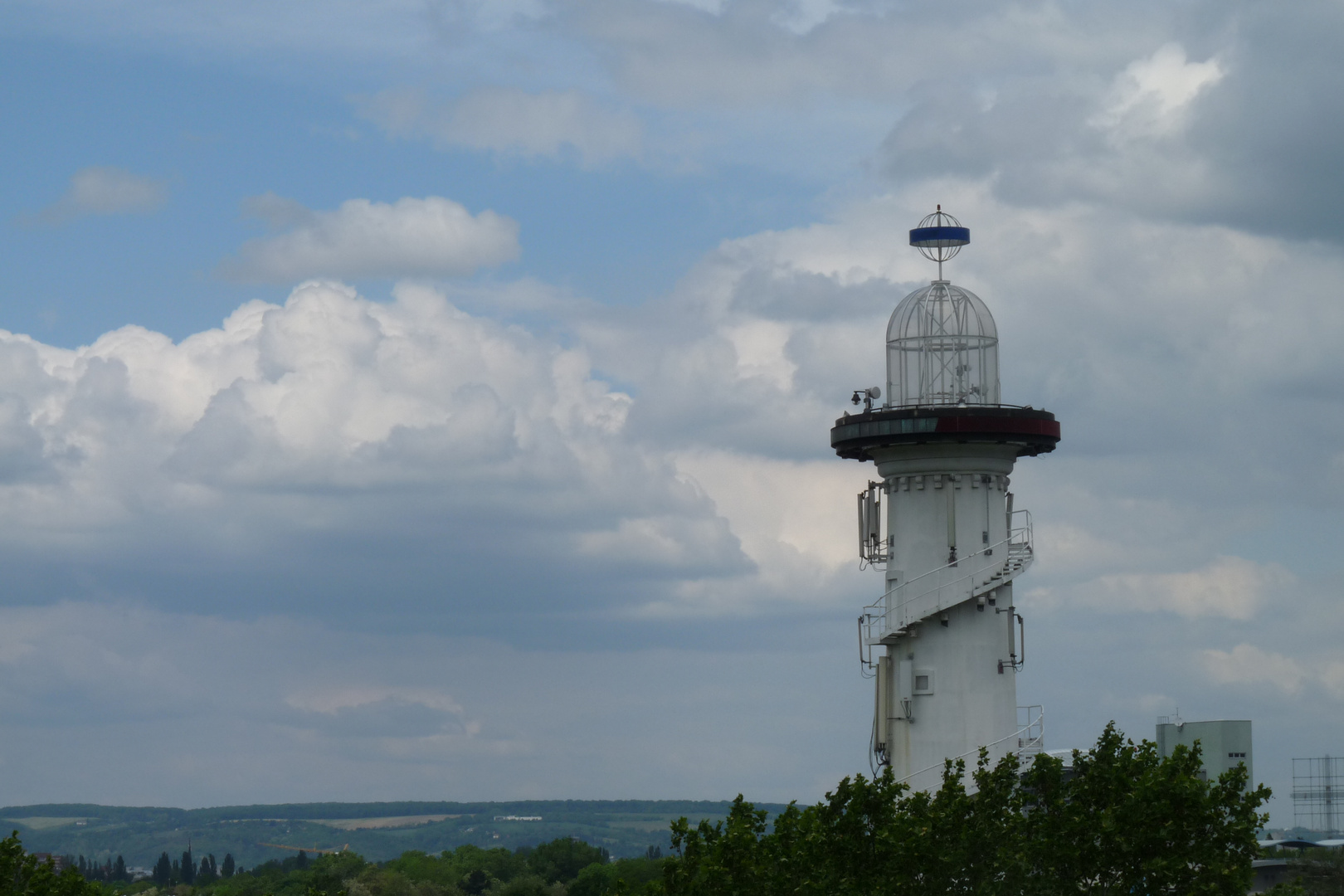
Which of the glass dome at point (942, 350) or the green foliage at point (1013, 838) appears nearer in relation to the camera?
the green foliage at point (1013, 838)

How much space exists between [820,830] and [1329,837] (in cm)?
10520

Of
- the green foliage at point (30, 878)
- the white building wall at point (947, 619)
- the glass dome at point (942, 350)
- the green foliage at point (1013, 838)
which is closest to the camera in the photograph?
the green foliage at point (1013, 838)

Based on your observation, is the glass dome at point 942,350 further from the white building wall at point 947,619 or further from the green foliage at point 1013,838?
the green foliage at point 1013,838

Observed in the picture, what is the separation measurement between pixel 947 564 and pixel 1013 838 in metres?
15.0

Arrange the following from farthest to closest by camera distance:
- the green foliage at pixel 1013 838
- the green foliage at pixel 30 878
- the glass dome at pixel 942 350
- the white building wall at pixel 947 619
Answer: the glass dome at pixel 942 350
the white building wall at pixel 947 619
the green foliage at pixel 30 878
the green foliage at pixel 1013 838

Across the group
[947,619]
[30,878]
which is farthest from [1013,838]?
[30,878]

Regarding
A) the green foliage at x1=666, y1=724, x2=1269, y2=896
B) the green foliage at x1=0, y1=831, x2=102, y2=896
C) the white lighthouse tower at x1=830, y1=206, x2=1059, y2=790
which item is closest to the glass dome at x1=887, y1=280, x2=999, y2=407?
the white lighthouse tower at x1=830, y1=206, x2=1059, y2=790

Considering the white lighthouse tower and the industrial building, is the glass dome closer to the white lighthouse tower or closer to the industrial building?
the white lighthouse tower

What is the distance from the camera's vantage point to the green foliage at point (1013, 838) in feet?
153

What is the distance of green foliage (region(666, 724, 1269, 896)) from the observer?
4656 centimetres

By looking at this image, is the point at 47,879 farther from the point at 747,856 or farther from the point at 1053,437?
the point at 1053,437

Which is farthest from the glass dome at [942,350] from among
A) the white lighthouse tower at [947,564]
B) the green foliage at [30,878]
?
the green foliage at [30,878]

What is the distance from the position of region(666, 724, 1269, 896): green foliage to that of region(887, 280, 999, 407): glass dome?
1533 cm

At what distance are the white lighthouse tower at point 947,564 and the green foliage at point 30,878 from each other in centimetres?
2484
